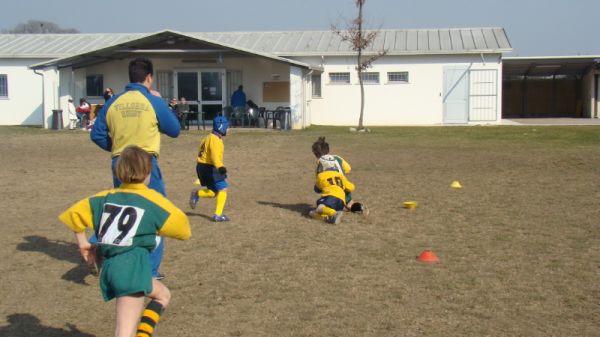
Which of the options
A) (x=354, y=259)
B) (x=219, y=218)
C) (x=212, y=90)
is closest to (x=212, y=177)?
(x=219, y=218)

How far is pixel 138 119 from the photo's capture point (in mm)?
5902

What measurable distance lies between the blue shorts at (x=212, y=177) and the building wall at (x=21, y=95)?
24190mm

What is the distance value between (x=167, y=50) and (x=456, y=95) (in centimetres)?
1265

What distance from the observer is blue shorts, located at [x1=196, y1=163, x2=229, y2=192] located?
31.3 ft

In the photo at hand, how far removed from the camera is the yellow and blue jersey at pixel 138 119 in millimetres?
5895

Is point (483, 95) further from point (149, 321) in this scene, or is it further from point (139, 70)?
point (149, 321)

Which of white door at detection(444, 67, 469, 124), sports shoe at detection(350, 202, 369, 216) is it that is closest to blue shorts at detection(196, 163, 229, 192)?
sports shoe at detection(350, 202, 369, 216)

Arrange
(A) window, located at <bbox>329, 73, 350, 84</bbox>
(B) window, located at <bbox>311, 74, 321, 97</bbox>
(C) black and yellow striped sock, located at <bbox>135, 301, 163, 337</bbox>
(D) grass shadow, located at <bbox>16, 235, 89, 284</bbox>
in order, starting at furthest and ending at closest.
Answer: (B) window, located at <bbox>311, 74, 321, 97</bbox>
(A) window, located at <bbox>329, 73, 350, 84</bbox>
(D) grass shadow, located at <bbox>16, 235, 89, 284</bbox>
(C) black and yellow striped sock, located at <bbox>135, 301, 163, 337</bbox>

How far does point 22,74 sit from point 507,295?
29488mm

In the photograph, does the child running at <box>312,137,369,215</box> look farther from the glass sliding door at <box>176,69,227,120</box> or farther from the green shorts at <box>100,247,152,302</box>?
the glass sliding door at <box>176,69,227,120</box>

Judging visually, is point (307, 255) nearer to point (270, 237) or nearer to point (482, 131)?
point (270, 237)

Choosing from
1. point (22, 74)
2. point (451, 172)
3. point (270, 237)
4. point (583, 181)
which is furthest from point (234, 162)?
point (22, 74)

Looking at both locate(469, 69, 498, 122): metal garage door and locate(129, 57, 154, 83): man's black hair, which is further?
locate(469, 69, 498, 122): metal garage door

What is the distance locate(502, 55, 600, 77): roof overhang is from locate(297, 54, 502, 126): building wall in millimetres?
4523
